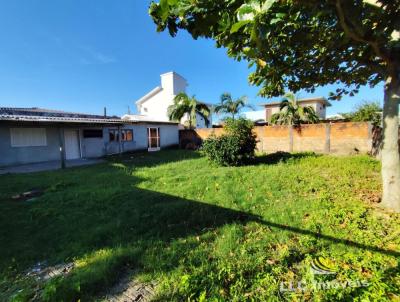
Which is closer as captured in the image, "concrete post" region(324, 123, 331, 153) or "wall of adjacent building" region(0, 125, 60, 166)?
"concrete post" region(324, 123, 331, 153)

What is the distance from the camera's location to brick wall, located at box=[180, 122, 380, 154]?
9.56m

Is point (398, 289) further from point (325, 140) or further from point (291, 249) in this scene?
point (325, 140)

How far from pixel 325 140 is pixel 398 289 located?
944cm

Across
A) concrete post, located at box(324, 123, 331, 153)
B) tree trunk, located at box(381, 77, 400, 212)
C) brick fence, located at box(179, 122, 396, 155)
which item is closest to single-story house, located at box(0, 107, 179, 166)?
brick fence, located at box(179, 122, 396, 155)

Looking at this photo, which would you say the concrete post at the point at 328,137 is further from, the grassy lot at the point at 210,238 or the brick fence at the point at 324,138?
the grassy lot at the point at 210,238

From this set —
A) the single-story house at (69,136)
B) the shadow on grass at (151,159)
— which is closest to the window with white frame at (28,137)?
the single-story house at (69,136)

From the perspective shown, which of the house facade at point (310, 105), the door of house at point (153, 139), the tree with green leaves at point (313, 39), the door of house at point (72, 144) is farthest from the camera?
the house facade at point (310, 105)

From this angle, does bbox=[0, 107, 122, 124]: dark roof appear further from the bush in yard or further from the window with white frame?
the bush in yard

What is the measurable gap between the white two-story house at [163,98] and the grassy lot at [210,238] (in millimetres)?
19123

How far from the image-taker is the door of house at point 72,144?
13.7 meters

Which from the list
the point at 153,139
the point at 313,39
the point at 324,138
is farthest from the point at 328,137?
the point at 153,139

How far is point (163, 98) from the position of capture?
2577 centimetres

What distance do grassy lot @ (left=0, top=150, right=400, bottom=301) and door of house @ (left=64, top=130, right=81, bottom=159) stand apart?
26.9 ft

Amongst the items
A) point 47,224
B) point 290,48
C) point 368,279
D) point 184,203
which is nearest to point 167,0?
point 290,48
